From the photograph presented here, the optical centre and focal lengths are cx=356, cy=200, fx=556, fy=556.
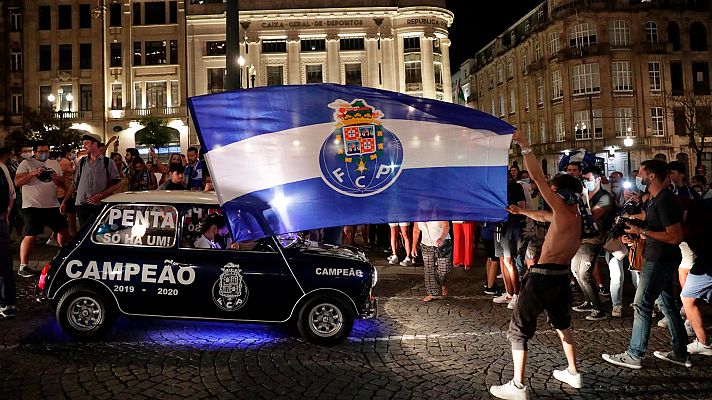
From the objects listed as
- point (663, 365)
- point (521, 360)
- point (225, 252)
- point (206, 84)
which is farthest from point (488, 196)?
point (206, 84)

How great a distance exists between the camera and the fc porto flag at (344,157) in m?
5.06

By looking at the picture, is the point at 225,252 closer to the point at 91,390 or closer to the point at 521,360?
the point at 91,390

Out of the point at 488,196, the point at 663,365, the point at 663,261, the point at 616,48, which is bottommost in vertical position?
the point at 663,365

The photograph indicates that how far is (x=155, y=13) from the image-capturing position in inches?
2052

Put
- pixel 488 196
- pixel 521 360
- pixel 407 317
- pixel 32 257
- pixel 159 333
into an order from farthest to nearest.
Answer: pixel 32 257 → pixel 407 317 → pixel 159 333 → pixel 488 196 → pixel 521 360

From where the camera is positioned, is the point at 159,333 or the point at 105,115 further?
the point at 105,115

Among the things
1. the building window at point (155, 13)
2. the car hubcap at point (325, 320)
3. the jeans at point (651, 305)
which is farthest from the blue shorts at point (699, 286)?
the building window at point (155, 13)

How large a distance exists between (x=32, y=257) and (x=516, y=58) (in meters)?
58.2

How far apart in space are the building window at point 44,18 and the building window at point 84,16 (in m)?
2.80

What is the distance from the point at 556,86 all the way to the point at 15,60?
5080 cm

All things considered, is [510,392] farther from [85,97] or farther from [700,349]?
[85,97]

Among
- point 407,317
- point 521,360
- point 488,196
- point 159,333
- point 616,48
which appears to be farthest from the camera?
point 616,48

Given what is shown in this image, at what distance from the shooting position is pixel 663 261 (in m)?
5.43

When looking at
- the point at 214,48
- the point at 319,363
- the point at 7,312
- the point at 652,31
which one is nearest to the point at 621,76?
the point at 652,31
